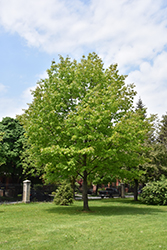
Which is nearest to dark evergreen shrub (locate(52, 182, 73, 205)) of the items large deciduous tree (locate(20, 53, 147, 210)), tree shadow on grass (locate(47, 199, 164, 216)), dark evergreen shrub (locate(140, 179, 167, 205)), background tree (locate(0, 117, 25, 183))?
tree shadow on grass (locate(47, 199, 164, 216))

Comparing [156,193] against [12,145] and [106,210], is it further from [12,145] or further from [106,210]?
[12,145]

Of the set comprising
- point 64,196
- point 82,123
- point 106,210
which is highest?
point 82,123

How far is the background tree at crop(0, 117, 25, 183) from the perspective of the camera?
1257 inches

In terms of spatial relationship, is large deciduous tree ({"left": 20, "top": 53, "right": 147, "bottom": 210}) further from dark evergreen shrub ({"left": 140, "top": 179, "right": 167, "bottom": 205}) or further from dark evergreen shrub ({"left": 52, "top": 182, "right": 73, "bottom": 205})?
dark evergreen shrub ({"left": 140, "top": 179, "right": 167, "bottom": 205})

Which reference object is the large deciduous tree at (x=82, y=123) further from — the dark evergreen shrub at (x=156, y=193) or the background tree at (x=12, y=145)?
the background tree at (x=12, y=145)

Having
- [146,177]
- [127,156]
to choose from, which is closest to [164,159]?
[146,177]

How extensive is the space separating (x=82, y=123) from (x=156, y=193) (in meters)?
13.7

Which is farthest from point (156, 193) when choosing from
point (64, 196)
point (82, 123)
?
point (82, 123)

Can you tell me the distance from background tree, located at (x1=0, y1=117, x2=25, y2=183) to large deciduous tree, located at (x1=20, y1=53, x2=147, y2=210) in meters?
15.6

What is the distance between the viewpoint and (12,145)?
32906mm

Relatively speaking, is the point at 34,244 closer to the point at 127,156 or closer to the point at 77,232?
the point at 77,232

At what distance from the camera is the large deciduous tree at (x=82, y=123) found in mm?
14742

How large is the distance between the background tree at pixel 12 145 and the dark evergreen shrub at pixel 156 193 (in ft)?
55.5

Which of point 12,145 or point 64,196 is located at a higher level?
point 12,145
